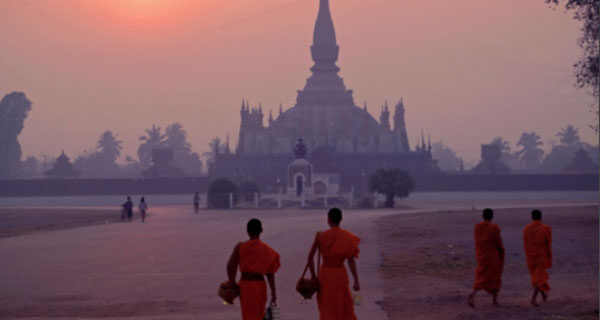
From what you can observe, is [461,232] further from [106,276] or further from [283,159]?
[283,159]

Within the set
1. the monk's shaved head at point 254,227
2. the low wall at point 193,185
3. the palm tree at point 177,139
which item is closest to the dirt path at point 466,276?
the monk's shaved head at point 254,227

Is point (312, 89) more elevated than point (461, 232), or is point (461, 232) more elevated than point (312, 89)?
point (312, 89)

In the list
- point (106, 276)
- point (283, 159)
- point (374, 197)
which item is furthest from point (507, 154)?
point (106, 276)

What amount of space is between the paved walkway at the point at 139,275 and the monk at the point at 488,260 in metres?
1.38

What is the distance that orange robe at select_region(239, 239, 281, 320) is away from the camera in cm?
772

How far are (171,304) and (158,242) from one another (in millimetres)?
11271

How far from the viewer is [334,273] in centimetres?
805

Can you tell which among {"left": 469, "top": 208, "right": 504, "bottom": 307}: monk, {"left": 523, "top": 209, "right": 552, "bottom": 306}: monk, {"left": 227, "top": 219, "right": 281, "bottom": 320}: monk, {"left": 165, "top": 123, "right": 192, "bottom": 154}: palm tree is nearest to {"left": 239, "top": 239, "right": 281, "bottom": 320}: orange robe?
{"left": 227, "top": 219, "right": 281, "bottom": 320}: monk

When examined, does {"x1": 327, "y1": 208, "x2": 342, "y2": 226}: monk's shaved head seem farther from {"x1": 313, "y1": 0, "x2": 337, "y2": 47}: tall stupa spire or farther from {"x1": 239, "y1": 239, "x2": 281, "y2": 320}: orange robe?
{"x1": 313, "y1": 0, "x2": 337, "y2": 47}: tall stupa spire

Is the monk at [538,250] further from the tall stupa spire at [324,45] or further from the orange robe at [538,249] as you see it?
the tall stupa spire at [324,45]

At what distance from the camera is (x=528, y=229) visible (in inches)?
421

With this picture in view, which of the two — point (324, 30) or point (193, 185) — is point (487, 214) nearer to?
point (193, 185)

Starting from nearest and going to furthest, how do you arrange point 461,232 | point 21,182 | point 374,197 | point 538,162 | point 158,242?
point 158,242
point 461,232
point 374,197
point 21,182
point 538,162

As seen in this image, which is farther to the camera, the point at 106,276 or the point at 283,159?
the point at 283,159
